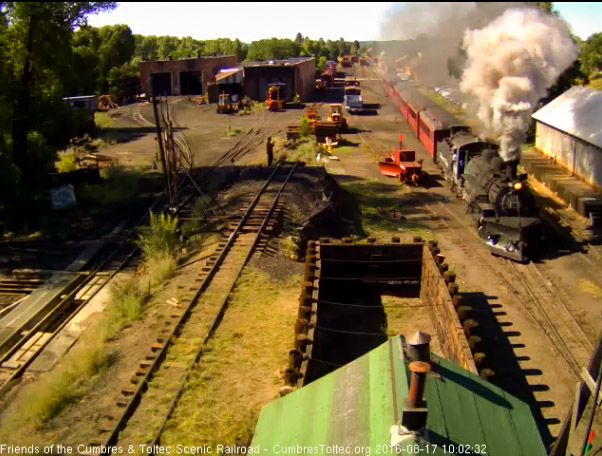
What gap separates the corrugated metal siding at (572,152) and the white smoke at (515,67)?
5.45 m

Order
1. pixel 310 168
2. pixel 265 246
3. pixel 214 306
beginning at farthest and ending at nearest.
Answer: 1. pixel 310 168
2. pixel 265 246
3. pixel 214 306

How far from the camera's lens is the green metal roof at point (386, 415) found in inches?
170

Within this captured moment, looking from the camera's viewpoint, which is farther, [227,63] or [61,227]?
[227,63]

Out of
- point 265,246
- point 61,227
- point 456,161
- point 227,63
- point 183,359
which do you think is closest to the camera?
point 183,359

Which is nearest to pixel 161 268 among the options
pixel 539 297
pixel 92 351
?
pixel 92 351

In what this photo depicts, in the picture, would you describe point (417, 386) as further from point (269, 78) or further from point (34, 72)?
point (269, 78)

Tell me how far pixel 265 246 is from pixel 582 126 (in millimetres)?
15506

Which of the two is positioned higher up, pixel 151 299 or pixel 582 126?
pixel 582 126

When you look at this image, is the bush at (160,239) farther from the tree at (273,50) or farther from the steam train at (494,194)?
the tree at (273,50)

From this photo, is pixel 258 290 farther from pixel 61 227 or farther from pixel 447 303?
pixel 61 227

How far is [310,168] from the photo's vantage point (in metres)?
25.5

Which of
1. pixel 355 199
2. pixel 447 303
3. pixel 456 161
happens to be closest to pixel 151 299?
pixel 447 303

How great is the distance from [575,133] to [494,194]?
9.66 m

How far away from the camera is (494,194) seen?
1655 cm
